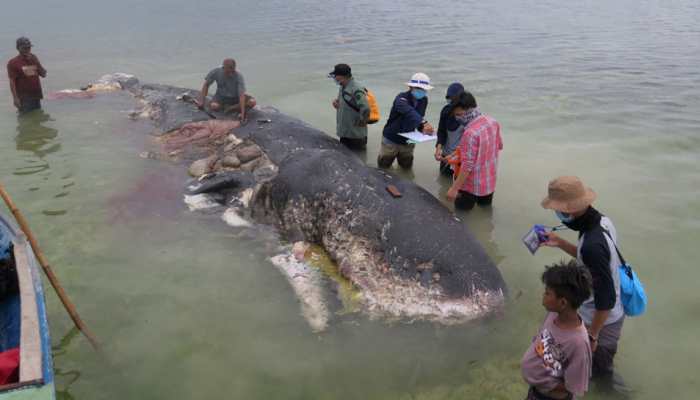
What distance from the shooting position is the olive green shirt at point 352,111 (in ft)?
26.1

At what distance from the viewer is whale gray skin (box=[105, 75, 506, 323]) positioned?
4688 millimetres

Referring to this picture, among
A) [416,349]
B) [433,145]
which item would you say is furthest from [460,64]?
[416,349]

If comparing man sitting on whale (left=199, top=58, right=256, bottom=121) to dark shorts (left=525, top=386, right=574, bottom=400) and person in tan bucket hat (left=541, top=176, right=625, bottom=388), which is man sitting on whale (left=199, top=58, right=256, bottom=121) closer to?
person in tan bucket hat (left=541, top=176, right=625, bottom=388)

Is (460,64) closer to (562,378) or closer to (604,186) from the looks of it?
(604,186)

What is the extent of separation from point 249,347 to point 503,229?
12.8 feet

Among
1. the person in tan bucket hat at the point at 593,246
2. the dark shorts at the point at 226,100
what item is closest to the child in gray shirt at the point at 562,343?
the person in tan bucket hat at the point at 593,246

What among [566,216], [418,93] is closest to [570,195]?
[566,216]

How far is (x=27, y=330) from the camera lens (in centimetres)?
331

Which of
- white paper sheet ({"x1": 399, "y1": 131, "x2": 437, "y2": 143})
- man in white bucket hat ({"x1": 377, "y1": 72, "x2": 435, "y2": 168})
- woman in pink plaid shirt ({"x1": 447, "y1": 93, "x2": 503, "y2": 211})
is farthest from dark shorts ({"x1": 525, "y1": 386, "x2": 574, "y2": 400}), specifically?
man in white bucket hat ({"x1": 377, "y1": 72, "x2": 435, "y2": 168})

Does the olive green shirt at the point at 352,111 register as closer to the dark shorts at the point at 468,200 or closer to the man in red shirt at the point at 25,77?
the dark shorts at the point at 468,200

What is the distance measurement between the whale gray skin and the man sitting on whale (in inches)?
112

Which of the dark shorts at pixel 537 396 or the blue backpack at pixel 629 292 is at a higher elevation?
the blue backpack at pixel 629 292

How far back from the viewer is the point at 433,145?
387 inches

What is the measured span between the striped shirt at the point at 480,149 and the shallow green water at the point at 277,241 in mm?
763
